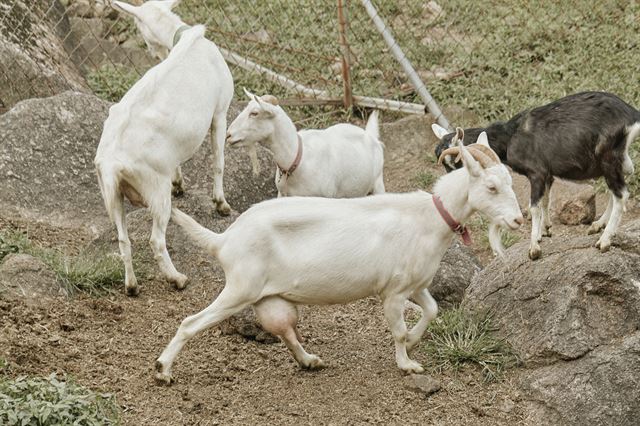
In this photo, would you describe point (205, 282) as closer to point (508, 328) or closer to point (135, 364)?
point (135, 364)

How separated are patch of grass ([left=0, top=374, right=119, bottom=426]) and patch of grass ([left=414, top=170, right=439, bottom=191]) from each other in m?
4.27

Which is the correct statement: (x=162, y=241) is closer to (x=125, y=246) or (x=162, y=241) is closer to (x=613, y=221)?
(x=125, y=246)

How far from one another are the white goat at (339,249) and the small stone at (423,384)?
3.3 inches

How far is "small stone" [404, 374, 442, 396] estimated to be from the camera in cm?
557

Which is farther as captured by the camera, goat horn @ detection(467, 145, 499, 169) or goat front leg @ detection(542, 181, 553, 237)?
goat front leg @ detection(542, 181, 553, 237)

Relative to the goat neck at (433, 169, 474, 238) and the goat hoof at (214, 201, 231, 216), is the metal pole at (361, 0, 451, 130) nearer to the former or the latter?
the goat hoof at (214, 201, 231, 216)

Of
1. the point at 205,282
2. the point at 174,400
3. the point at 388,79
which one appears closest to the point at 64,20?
the point at 388,79

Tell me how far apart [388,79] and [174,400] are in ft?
18.2

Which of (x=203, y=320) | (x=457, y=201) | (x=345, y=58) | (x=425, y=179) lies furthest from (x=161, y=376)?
(x=345, y=58)

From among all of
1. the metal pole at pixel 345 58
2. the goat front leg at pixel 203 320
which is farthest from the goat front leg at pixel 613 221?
the metal pole at pixel 345 58

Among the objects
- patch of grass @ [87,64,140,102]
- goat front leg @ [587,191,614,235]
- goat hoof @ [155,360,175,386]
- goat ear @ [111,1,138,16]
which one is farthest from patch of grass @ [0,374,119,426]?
patch of grass @ [87,64,140,102]

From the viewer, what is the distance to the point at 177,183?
24.1 ft

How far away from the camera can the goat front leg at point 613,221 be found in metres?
5.91

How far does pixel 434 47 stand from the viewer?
34.7 feet
